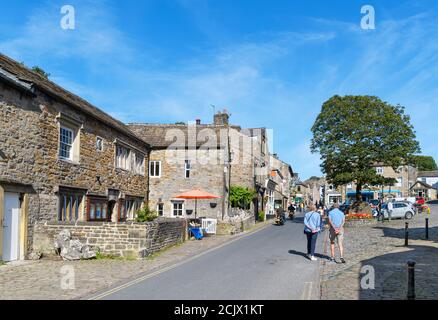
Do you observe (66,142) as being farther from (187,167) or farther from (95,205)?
(187,167)

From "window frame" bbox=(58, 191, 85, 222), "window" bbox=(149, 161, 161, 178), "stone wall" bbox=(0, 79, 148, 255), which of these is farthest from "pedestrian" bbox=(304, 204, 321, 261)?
"window" bbox=(149, 161, 161, 178)

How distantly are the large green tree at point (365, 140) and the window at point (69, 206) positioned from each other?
69.6ft

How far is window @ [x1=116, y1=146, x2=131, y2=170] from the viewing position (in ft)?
81.7

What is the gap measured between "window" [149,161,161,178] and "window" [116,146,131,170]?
6599 mm

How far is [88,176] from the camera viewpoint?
20.4m

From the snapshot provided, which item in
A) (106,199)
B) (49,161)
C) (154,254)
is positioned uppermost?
(49,161)

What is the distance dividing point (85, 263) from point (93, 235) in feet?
5.33

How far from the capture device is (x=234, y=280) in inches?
430

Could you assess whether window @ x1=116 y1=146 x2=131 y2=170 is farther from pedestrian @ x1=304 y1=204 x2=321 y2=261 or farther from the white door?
pedestrian @ x1=304 y1=204 x2=321 y2=261

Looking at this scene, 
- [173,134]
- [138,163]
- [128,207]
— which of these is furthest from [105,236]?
[173,134]

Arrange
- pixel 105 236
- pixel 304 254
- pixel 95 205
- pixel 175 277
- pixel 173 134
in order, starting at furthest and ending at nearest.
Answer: pixel 173 134 < pixel 95 205 < pixel 304 254 < pixel 105 236 < pixel 175 277

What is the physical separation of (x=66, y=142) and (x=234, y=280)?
1101 centimetres
